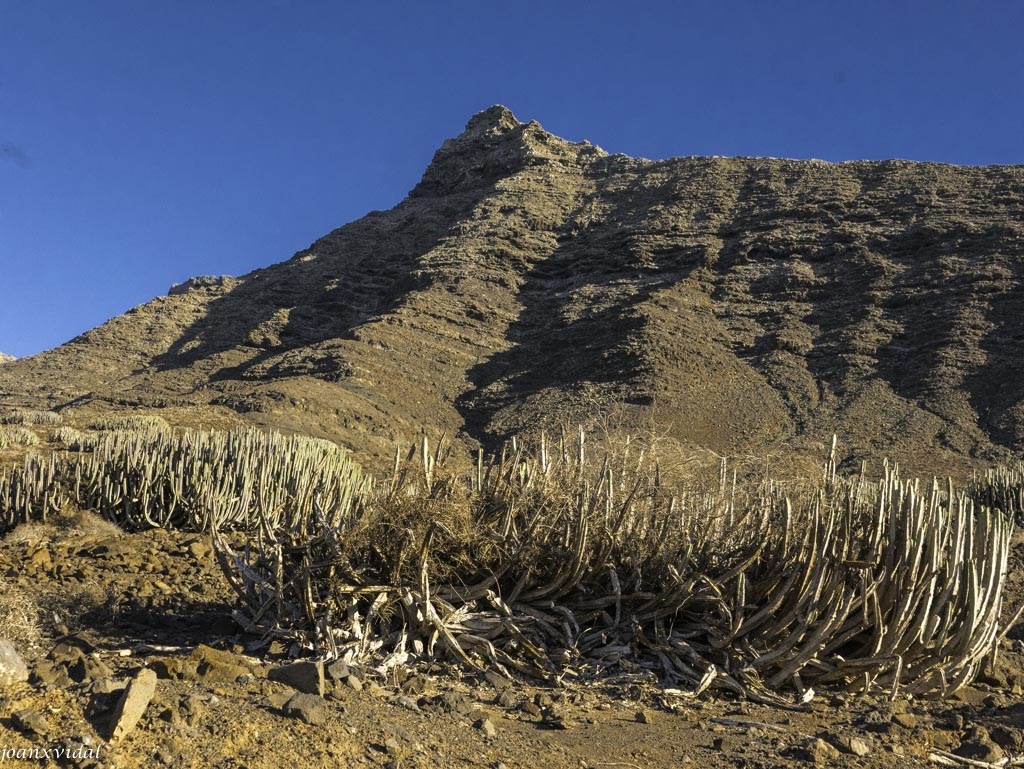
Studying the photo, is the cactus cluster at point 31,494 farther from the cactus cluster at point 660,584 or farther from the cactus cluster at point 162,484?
the cactus cluster at point 660,584

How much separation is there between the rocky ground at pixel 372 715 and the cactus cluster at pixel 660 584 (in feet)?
0.68

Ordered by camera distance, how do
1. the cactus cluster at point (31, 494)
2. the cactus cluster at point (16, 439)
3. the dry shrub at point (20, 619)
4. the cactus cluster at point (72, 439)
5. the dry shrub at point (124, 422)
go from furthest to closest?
the dry shrub at point (124, 422)
the cactus cluster at point (72, 439)
the cactus cluster at point (16, 439)
the cactus cluster at point (31, 494)
the dry shrub at point (20, 619)

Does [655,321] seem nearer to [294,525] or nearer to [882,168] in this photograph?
[882,168]

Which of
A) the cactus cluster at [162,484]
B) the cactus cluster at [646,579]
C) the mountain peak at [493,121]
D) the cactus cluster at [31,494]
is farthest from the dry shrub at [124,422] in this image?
the mountain peak at [493,121]

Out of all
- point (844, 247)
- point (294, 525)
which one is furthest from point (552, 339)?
point (294, 525)

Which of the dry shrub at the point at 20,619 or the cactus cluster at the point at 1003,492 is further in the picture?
the cactus cluster at the point at 1003,492

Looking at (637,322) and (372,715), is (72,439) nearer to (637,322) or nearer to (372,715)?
(372,715)

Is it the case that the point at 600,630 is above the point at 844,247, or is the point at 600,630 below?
below

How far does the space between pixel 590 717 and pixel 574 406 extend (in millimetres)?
27234

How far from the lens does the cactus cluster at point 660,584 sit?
4.52 metres

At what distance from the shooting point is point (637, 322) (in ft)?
122

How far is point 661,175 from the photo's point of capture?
54.6 m

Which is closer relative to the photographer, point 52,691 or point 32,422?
point 52,691

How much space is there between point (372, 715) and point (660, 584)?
2002mm
